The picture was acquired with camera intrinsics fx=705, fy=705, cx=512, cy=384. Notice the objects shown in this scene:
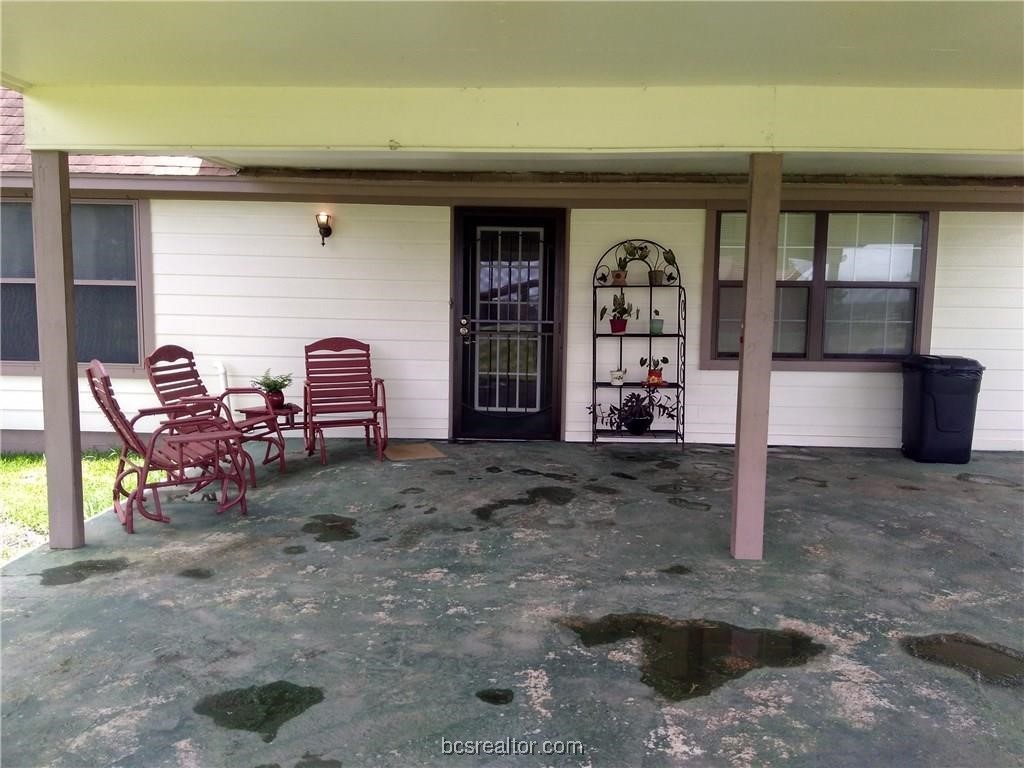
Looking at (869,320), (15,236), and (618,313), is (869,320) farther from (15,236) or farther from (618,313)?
(15,236)

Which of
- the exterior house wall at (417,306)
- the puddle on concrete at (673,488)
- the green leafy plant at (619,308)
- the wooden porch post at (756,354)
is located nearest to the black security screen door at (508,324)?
the exterior house wall at (417,306)

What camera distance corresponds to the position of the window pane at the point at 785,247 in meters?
6.14

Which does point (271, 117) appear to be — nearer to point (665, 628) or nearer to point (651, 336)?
point (665, 628)

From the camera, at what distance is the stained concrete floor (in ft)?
6.99

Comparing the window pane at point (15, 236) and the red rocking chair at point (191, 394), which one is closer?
the red rocking chair at point (191, 394)

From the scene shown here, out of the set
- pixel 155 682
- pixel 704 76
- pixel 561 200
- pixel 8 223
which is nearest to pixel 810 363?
pixel 561 200

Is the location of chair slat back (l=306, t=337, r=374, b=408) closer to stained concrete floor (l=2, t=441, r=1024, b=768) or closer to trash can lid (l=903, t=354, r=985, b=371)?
stained concrete floor (l=2, t=441, r=1024, b=768)

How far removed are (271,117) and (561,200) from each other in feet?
10.1

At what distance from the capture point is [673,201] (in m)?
6.02

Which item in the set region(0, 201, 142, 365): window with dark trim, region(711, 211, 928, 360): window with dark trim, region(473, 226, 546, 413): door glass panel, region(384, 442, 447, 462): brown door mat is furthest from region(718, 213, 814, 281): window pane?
region(0, 201, 142, 365): window with dark trim

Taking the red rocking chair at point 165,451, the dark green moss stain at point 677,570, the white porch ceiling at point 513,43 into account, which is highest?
the white porch ceiling at point 513,43

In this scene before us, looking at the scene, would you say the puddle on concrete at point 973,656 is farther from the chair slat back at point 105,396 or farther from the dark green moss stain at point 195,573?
the chair slat back at point 105,396

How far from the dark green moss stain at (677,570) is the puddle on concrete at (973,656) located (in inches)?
37.9

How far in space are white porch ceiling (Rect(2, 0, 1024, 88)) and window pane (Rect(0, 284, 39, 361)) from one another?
3.32 meters
